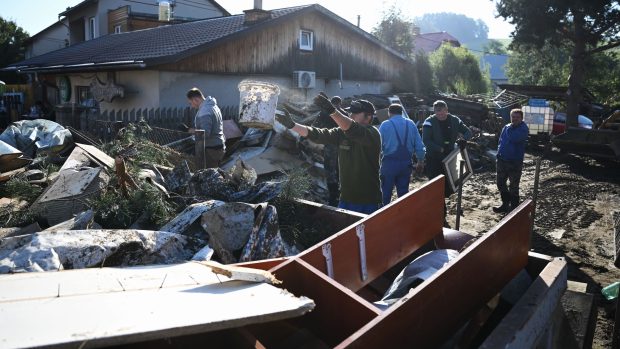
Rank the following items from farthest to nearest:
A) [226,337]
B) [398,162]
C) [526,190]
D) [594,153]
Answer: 1. [594,153]
2. [526,190]
3. [398,162]
4. [226,337]

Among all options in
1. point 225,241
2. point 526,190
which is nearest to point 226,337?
point 225,241

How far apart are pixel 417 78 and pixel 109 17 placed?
1624cm

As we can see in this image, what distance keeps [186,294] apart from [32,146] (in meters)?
6.94

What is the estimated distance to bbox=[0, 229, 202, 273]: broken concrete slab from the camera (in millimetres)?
2318

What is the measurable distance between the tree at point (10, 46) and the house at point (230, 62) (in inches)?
414

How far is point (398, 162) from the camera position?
5.79 meters

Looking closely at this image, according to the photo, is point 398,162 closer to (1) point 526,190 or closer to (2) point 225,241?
(2) point 225,241

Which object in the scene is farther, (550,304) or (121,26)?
(121,26)

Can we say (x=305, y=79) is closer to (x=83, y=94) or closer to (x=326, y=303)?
(x=83, y=94)

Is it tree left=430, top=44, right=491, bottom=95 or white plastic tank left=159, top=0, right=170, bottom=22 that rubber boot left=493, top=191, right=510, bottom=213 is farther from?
tree left=430, top=44, right=491, bottom=95

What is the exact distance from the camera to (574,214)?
7.78 metres

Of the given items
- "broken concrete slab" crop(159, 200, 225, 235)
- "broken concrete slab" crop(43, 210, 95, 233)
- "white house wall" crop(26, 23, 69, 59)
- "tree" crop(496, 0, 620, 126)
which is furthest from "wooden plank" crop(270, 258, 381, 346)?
"white house wall" crop(26, 23, 69, 59)

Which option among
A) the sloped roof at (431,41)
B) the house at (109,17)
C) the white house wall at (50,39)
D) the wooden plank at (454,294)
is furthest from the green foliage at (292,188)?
the sloped roof at (431,41)

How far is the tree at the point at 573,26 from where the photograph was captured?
15672mm
